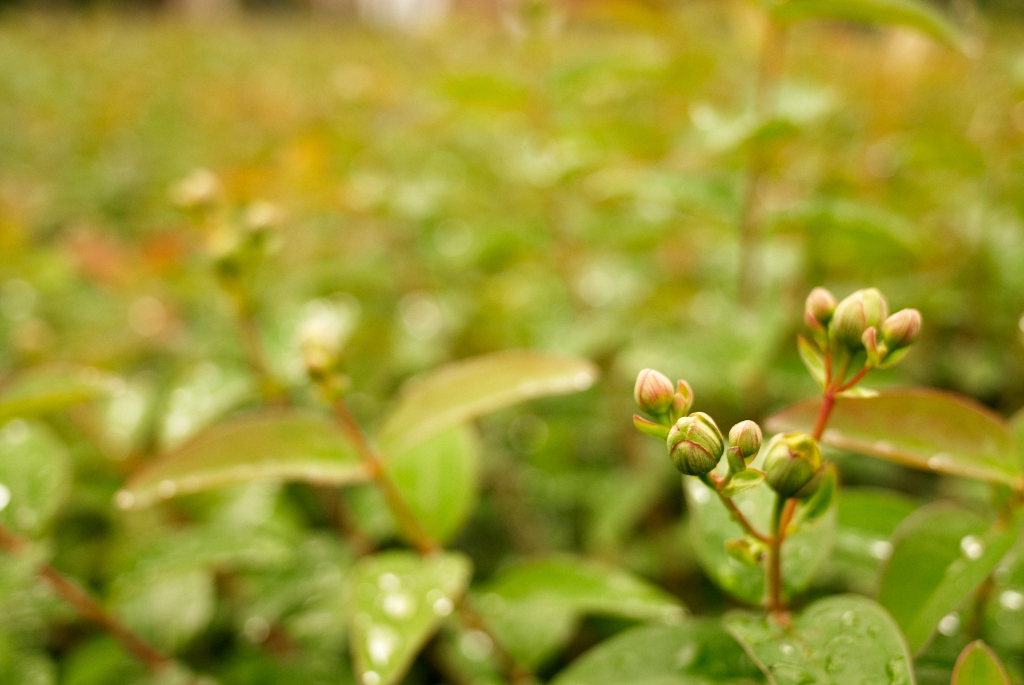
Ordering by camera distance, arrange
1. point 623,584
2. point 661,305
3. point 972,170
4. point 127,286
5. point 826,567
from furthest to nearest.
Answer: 1. point 127,286
2. point 661,305
3. point 972,170
4. point 826,567
5. point 623,584

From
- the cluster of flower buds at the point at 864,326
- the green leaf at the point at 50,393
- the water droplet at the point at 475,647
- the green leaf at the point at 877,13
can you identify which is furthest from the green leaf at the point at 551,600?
the green leaf at the point at 877,13

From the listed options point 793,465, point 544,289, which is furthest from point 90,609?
point 544,289

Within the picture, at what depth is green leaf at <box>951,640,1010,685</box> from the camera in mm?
359

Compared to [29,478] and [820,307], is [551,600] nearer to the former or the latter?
[820,307]

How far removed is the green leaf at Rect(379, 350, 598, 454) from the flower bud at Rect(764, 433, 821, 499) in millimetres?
187

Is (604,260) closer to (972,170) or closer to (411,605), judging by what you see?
(972,170)

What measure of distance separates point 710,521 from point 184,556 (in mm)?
482

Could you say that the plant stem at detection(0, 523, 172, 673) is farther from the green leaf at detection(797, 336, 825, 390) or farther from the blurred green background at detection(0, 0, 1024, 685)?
the green leaf at detection(797, 336, 825, 390)

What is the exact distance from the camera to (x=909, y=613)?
0.45 metres

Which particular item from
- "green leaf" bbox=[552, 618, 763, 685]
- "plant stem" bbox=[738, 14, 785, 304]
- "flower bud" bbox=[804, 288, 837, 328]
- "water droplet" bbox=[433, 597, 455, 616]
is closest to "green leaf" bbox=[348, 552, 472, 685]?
"water droplet" bbox=[433, 597, 455, 616]

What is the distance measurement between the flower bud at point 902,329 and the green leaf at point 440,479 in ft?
1.29

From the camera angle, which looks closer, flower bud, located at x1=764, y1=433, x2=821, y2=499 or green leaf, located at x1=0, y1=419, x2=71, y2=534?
flower bud, located at x1=764, y1=433, x2=821, y2=499

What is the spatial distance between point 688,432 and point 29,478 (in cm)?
63

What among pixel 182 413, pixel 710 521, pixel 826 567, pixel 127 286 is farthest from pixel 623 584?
pixel 127 286
